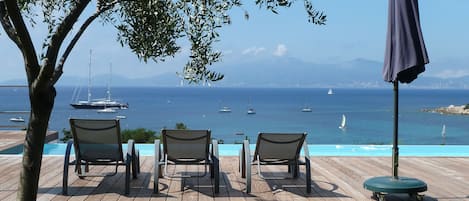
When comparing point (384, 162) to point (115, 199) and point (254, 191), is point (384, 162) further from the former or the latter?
point (115, 199)

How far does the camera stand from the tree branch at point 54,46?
10.3 ft

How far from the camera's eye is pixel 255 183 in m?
6.35

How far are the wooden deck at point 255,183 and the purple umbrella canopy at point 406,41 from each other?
135 cm

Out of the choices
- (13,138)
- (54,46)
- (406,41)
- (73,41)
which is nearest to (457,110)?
(13,138)

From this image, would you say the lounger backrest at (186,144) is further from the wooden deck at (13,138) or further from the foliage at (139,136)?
the foliage at (139,136)

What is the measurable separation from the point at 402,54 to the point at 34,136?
10.7ft

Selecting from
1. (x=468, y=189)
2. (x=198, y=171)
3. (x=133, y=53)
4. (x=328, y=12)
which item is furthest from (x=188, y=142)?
(x=468, y=189)

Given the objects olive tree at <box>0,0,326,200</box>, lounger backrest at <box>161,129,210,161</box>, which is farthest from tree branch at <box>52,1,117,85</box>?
lounger backrest at <box>161,129,210,161</box>

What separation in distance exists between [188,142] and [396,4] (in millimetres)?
2508

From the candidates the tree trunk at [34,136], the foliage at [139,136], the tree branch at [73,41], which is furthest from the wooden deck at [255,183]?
the foliage at [139,136]

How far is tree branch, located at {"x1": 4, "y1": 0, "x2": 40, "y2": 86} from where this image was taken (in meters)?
3.00

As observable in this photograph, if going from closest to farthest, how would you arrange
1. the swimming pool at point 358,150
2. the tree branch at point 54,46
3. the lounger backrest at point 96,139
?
the tree branch at point 54,46 < the lounger backrest at point 96,139 < the swimming pool at point 358,150

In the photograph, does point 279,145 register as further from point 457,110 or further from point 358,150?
point 457,110

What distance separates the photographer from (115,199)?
5406 millimetres
